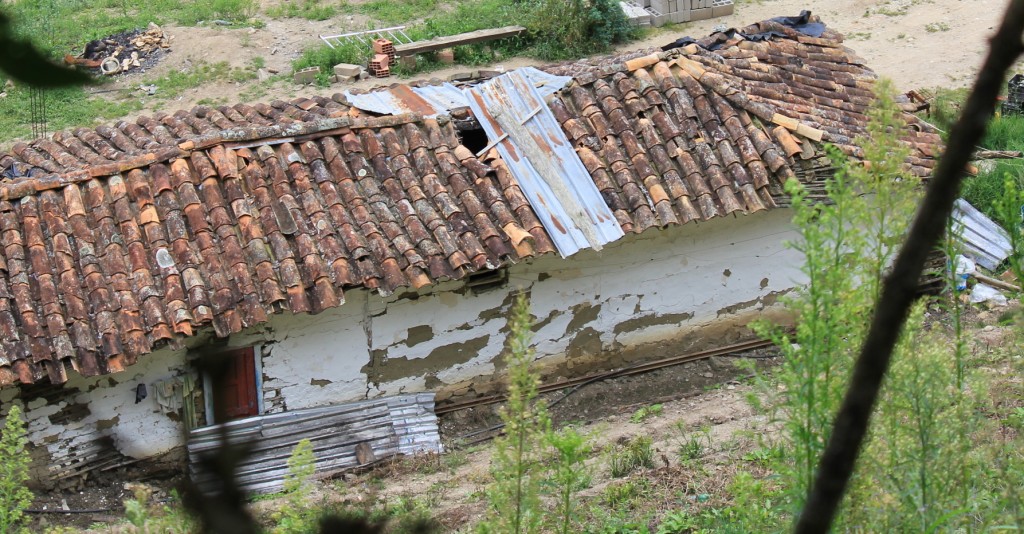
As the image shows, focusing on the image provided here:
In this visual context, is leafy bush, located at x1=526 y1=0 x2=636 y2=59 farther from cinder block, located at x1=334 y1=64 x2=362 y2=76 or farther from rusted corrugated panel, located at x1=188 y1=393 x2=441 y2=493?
rusted corrugated panel, located at x1=188 y1=393 x2=441 y2=493

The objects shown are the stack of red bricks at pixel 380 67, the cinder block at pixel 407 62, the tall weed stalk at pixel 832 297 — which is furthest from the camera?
the cinder block at pixel 407 62

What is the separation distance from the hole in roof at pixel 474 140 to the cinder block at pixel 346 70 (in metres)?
8.19

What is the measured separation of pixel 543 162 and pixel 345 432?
116 inches

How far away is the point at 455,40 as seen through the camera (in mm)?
18344

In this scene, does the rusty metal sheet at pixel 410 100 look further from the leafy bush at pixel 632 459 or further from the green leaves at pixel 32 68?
the green leaves at pixel 32 68

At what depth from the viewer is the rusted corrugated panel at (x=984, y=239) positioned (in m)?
10.9

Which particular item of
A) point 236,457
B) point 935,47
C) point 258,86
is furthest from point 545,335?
point 935,47

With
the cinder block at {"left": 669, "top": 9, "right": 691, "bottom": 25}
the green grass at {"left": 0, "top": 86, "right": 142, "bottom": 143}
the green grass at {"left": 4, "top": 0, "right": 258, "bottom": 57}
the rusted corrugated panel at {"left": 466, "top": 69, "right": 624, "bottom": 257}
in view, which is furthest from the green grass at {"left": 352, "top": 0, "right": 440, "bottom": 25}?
the rusted corrugated panel at {"left": 466, "top": 69, "right": 624, "bottom": 257}

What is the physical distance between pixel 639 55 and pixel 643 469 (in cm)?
495

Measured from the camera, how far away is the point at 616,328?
31.7 ft

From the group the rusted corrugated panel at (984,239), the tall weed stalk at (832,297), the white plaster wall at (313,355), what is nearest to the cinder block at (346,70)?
the white plaster wall at (313,355)

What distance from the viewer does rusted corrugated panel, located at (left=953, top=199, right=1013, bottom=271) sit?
10.9m

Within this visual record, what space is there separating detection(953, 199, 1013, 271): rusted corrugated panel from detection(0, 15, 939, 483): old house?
1.20 m

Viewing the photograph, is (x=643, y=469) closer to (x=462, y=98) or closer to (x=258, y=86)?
(x=462, y=98)
